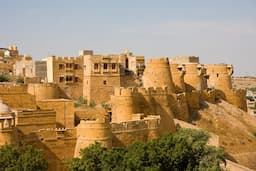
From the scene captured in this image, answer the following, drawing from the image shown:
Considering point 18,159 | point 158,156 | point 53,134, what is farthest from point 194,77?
point 18,159

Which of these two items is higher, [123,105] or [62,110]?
[123,105]

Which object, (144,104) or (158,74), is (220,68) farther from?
(144,104)

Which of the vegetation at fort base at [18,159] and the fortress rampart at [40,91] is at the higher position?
the fortress rampart at [40,91]

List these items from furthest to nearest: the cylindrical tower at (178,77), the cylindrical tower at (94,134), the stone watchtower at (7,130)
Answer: the cylindrical tower at (178,77), the cylindrical tower at (94,134), the stone watchtower at (7,130)

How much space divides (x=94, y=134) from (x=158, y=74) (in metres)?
11.8

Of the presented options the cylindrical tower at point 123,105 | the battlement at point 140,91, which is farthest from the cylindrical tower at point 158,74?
the cylindrical tower at point 123,105

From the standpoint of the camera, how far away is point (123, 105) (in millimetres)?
29797

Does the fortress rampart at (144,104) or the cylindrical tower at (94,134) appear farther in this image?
the fortress rampart at (144,104)

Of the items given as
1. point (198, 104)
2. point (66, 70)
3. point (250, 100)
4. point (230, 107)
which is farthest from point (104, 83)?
point (250, 100)

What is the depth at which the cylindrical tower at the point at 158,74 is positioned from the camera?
35000 mm

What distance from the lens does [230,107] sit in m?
42.0

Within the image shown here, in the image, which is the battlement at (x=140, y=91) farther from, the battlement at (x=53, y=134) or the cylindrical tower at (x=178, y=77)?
the battlement at (x=53, y=134)

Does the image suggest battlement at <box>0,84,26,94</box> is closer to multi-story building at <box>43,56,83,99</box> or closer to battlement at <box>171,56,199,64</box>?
multi-story building at <box>43,56,83,99</box>

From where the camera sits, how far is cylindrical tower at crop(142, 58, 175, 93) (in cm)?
3500
